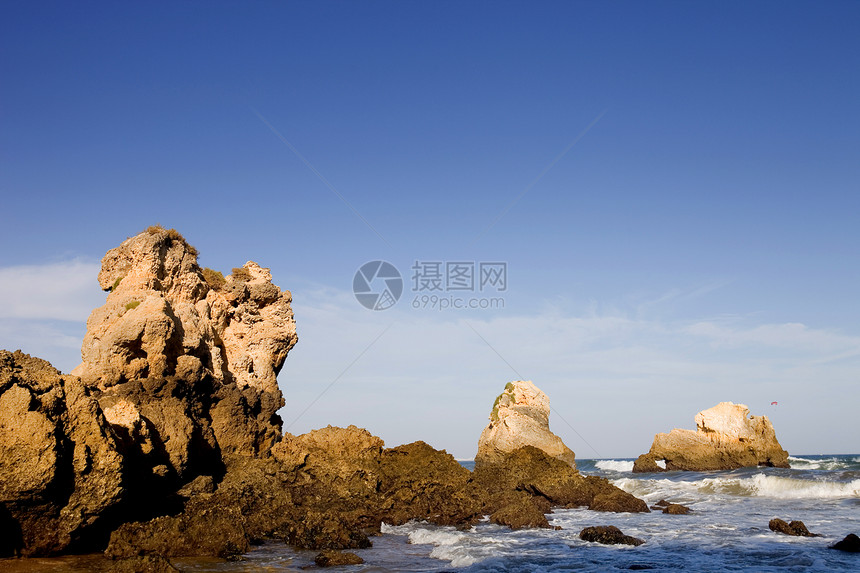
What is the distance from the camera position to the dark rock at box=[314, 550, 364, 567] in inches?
470

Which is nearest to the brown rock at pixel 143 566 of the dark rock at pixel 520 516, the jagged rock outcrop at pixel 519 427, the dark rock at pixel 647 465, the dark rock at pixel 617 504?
the dark rock at pixel 520 516

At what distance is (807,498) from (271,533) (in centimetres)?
2407

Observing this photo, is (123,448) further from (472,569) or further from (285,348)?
(285,348)

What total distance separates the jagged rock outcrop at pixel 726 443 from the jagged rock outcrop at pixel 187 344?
39083mm

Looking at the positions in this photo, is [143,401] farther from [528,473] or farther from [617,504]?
[617,504]

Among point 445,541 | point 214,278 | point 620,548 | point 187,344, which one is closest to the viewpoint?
point 620,548

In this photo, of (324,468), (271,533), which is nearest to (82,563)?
(271,533)

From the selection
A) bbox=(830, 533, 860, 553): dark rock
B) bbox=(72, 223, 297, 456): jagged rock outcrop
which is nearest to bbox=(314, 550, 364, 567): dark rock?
bbox=(72, 223, 297, 456): jagged rock outcrop

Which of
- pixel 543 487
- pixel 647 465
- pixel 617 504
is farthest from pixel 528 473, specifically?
pixel 647 465

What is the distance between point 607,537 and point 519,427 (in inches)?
718

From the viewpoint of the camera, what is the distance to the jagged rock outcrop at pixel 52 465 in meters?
9.53

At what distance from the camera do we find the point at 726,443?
47.8 meters

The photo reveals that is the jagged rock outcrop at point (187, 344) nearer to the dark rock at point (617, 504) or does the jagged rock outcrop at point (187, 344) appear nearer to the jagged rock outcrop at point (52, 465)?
the jagged rock outcrop at point (52, 465)

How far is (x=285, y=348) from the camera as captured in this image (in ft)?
79.5
